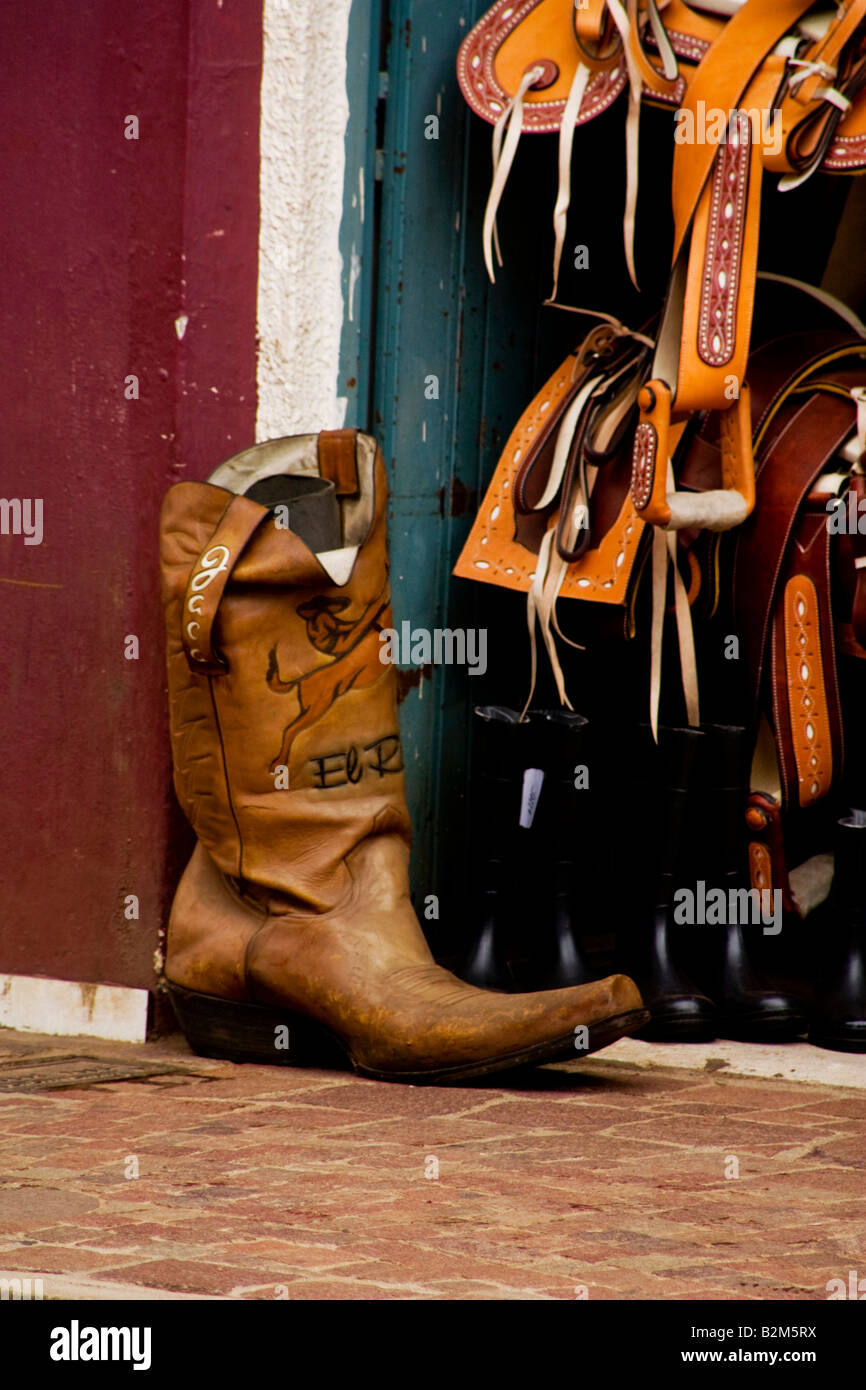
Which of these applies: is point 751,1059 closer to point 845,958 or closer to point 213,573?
point 845,958

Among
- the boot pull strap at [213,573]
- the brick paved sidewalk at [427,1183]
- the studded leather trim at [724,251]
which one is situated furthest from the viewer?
the studded leather trim at [724,251]

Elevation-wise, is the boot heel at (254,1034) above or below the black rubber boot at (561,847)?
below

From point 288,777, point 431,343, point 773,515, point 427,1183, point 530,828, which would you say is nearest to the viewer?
point 427,1183

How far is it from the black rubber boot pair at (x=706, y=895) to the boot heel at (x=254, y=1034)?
58 centimetres

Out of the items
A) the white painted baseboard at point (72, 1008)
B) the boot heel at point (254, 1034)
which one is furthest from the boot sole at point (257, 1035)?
the white painted baseboard at point (72, 1008)

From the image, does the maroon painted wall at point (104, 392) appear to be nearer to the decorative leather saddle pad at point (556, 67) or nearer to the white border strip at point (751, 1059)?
the decorative leather saddle pad at point (556, 67)

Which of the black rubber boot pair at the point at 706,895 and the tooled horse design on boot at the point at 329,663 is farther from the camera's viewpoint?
the black rubber boot pair at the point at 706,895

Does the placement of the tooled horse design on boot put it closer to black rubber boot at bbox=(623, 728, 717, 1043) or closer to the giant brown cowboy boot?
the giant brown cowboy boot

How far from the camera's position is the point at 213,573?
9.47ft

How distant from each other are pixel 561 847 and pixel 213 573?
835 millimetres

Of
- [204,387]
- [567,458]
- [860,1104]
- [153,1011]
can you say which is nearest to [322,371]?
[204,387]

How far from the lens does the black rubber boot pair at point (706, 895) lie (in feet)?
10.5

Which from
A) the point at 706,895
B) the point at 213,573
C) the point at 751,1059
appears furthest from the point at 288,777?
the point at 751,1059

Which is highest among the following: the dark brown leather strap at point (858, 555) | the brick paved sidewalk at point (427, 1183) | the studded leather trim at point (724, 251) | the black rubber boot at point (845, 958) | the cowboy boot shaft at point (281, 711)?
the studded leather trim at point (724, 251)
